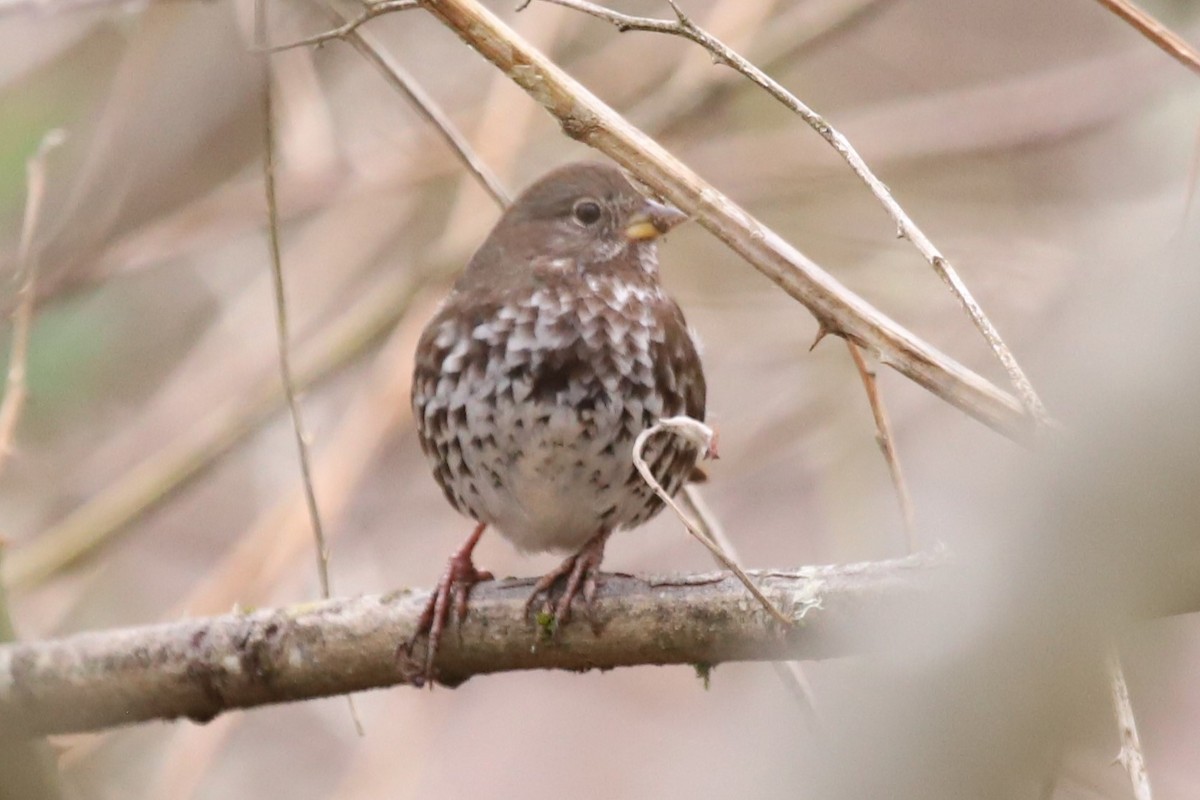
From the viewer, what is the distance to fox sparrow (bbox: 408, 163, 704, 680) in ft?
9.71

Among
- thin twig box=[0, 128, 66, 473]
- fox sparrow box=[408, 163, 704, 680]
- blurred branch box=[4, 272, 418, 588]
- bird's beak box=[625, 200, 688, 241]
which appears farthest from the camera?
blurred branch box=[4, 272, 418, 588]

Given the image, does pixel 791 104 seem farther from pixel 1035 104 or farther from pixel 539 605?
pixel 1035 104

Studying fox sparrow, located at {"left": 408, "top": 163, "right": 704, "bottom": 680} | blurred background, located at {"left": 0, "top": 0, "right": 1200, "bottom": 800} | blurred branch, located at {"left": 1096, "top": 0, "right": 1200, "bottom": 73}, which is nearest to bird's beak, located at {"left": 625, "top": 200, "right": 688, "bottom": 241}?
fox sparrow, located at {"left": 408, "top": 163, "right": 704, "bottom": 680}

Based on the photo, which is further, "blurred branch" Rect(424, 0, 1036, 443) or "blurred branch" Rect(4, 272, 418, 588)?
"blurred branch" Rect(4, 272, 418, 588)

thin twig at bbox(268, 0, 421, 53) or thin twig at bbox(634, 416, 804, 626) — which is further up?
thin twig at bbox(268, 0, 421, 53)

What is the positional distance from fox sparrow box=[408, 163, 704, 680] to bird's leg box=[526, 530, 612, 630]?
3 cm

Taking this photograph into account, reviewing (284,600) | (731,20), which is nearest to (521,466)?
(284,600)

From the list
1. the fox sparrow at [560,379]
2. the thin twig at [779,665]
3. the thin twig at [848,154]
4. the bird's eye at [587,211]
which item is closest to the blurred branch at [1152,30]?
the thin twig at [848,154]

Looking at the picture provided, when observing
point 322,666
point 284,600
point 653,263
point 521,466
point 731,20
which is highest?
point 731,20

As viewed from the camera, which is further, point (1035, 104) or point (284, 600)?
point (1035, 104)

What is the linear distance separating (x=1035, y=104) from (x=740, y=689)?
235 centimetres

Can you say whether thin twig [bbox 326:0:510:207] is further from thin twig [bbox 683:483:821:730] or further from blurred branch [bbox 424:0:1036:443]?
thin twig [bbox 683:483:821:730]

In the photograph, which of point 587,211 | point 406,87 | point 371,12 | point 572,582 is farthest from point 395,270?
point 371,12

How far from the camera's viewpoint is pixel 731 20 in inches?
183
